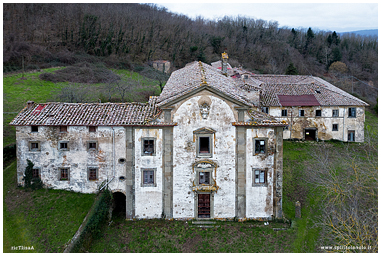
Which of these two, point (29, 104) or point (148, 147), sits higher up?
point (29, 104)

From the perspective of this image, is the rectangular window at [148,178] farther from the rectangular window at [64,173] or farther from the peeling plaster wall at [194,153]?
the rectangular window at [64,173]

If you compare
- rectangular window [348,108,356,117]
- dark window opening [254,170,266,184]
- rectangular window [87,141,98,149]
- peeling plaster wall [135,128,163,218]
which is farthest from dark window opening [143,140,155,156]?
rectangular window [348,108,356,117]

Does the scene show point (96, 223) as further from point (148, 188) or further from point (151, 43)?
point (151, 43)

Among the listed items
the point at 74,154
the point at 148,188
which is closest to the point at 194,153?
the point at 148,188

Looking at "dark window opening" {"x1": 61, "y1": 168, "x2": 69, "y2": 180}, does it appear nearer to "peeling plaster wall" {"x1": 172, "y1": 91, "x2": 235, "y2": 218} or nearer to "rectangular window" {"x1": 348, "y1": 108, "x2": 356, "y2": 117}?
"peeling plaster wall" {"x1": 172, "y1": 91, "x2": 235, "y2": 218}

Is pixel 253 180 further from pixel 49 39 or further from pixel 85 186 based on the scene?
pixel 49 39

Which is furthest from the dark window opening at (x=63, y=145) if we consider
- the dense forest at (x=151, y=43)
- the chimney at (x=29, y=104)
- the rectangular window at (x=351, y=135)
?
the dense forest at (x=151, y=43)
